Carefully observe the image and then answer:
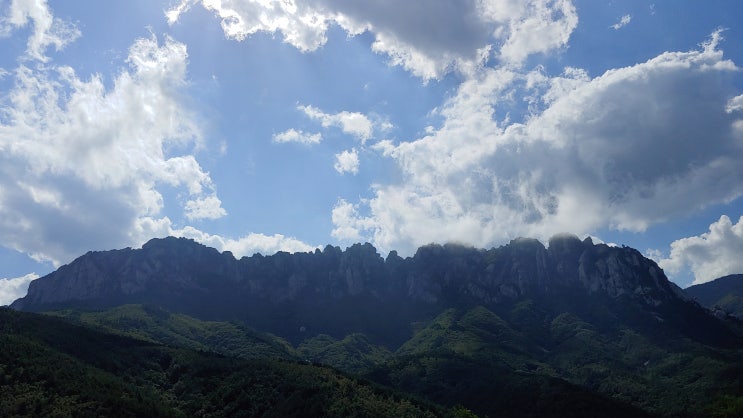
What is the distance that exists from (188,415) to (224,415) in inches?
481

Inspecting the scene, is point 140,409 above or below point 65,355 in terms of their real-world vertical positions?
below

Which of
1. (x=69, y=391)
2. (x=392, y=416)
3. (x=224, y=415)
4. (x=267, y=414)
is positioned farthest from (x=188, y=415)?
(x=392, y=416)

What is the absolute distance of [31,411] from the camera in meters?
148

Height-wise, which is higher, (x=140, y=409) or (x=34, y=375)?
(x=34, y=375)

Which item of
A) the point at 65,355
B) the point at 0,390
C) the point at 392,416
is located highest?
the point at 65,355

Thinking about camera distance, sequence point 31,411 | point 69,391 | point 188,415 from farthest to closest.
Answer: point 188,415 → point 69,391 → point 31,411

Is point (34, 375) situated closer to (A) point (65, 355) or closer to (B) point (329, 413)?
(A) point (65, 355)

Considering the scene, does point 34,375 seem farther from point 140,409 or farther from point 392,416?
point 392,416

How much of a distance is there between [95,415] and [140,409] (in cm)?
1654

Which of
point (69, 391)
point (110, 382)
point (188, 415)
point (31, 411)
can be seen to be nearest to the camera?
point (31, 411)

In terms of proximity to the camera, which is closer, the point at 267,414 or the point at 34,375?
the point at 34,375

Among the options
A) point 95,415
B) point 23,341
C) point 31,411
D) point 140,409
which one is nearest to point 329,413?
point 140,409

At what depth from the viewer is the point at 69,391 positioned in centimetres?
16250

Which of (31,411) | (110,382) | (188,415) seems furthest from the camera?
(188,415)
